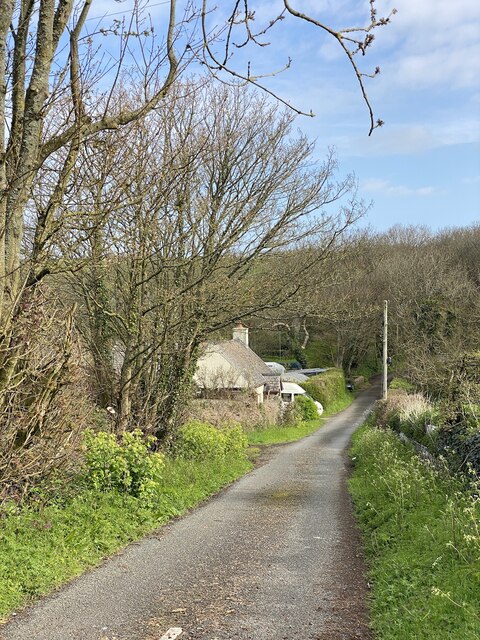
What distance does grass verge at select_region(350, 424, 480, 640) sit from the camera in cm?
532

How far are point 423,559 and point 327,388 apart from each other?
41774 mm

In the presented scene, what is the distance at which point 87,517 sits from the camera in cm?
905

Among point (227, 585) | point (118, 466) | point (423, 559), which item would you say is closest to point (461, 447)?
point (423, 559)

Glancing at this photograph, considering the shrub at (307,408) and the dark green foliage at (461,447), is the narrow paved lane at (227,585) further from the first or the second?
the shrub at (307,408)

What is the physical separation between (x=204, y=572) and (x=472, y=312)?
3737cm

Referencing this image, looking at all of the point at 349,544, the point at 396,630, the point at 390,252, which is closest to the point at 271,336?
the point at 390,252

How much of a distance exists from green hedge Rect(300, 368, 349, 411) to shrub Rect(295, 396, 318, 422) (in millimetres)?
4593

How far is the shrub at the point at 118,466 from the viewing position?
10.4m

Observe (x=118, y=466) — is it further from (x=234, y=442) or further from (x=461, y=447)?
(x=234, y=442)

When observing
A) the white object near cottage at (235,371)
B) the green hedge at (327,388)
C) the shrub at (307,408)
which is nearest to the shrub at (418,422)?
the white object near cottage at (235,371)

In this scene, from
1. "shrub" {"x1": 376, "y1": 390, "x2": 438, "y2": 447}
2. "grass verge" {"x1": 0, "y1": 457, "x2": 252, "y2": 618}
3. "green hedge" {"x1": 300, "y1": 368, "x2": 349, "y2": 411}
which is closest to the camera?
"grass verge" {"x1": 0, "y1": 457, "x2": 252, "y2": 618}

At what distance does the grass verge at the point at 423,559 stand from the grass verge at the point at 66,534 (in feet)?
11.8

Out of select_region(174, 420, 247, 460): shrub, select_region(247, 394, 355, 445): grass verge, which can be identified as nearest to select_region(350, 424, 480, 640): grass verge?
select_region(174, 420, 247, 460): shrub

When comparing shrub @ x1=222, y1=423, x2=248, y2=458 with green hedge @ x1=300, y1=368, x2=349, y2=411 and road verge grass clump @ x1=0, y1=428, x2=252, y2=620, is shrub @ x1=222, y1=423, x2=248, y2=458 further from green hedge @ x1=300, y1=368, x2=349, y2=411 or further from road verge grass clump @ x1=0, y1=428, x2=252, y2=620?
green hedge @ x1=300, y1=368, x2=349, y2=411
